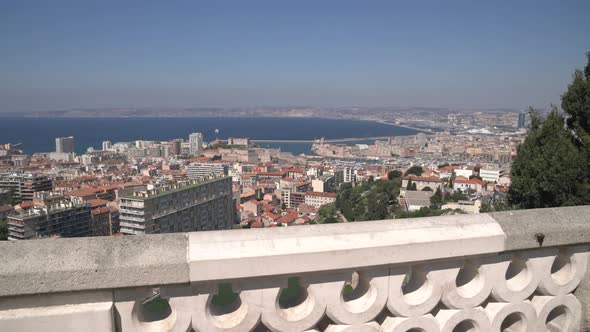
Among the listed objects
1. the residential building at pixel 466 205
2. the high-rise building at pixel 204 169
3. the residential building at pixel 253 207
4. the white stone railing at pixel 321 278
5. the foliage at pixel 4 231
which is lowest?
the residential building at pixel 253 207

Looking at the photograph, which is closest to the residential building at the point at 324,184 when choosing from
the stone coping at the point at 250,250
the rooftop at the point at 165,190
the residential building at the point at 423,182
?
the residential building at the point at 423,182

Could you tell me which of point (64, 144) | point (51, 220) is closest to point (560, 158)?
point (51, 220)

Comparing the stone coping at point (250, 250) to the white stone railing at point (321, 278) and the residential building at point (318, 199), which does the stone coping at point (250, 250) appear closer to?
the white stone railing at point (321, 278)

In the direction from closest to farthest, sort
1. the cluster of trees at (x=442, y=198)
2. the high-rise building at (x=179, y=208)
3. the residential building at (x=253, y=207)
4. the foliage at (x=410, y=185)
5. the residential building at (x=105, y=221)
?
the high-rise building at (x=179, y=208) < the cluster of trees at (x=442, y=198) < the residential building at (x=105, y=221) < the foliage at (x=410, y=185) < the residential building at (x=253, y=207)

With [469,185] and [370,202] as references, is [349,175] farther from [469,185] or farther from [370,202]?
[370,202]

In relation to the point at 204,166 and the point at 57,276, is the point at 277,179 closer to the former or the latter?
the point at 204,166

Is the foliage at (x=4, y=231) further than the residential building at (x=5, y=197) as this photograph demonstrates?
No
